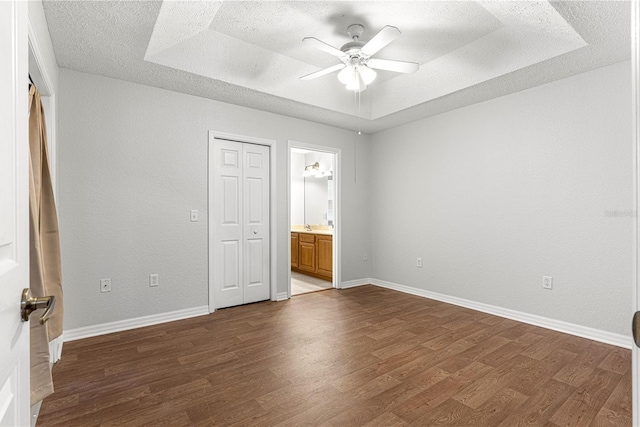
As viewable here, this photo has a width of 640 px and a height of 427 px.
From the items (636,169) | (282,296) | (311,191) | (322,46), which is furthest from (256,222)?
(636,169)

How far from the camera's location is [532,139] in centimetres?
343

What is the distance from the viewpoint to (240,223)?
4086 mm

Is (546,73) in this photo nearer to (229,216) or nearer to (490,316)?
(490,316)

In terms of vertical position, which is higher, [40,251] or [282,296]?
[40,251]

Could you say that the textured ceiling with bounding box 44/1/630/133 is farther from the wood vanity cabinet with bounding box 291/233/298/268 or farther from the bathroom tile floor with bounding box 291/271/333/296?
the wood vanity cabinet with bounding box 291/233/298/268

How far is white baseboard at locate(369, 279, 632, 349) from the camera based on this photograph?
2.89m

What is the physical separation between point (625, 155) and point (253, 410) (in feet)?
11.7

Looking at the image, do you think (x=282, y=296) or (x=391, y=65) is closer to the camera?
(x=391, y=65)

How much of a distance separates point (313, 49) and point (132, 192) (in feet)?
7.65

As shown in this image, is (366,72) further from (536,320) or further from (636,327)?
(536,320)

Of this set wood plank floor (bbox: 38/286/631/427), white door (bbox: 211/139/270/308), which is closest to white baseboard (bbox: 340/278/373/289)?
white door (bbox: 211/139/270/308)

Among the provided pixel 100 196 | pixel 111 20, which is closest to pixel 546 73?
pixel 111 20

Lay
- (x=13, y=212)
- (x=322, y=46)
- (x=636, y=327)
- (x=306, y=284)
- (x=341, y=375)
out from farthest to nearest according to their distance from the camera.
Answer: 1. (x=306, y=284)
2. (x=322, y=46)
3. (x=341, y=375)
4. (x=13, y=212)
5. (x=636, y=327)

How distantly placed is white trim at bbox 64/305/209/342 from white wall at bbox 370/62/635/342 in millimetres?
2856
